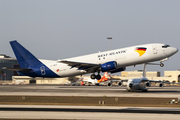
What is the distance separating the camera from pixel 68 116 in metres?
25.1

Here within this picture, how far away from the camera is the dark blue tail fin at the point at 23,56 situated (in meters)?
64.3

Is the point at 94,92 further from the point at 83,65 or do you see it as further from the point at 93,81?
the point at 93,81

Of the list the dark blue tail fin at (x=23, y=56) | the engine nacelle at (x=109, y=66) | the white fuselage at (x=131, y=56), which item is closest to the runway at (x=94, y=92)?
the engine nacelle at (x=109, y=66)

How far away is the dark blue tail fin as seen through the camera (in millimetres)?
64312

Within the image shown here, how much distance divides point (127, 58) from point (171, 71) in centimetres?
11065

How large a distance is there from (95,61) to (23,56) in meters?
18.6

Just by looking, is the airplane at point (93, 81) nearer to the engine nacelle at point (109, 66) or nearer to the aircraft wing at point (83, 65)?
the aircraft wing at point (83, 65)

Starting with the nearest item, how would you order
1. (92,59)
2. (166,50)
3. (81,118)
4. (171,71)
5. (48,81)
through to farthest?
(81,118)
(166,50)
(92,59)
(48,81)
(171,71)

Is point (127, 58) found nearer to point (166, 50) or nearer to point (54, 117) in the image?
→ point (166, 50)

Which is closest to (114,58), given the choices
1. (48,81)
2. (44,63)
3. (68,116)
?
(44,63)

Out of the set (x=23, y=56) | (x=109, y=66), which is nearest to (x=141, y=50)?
(x=109, y=66)

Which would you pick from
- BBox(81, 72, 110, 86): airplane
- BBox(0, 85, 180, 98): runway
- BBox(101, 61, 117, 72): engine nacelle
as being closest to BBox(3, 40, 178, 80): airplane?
BBox(101, 61, 117, 72): engine nacelle

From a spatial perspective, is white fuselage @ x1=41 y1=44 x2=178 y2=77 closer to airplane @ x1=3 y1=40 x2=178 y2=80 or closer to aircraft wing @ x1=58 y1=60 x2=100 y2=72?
airplane @ x1=3 y1=40 x2=178 y2=80

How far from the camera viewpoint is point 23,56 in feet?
214
